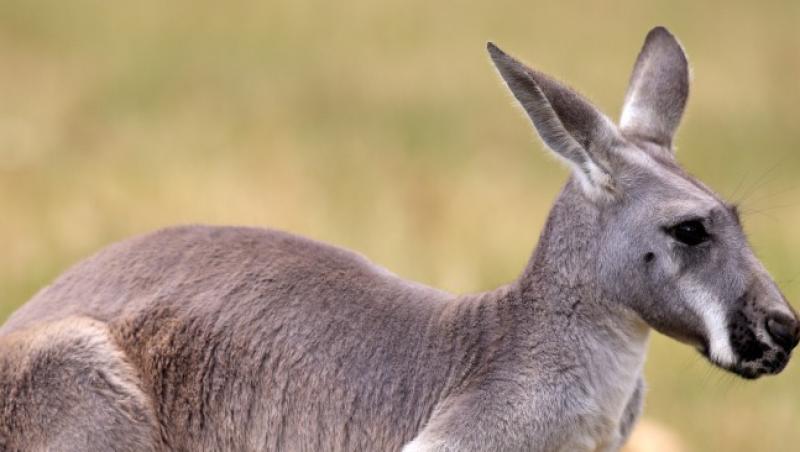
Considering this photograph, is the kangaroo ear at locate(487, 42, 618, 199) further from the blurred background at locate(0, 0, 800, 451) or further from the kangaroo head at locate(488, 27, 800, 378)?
the blurred background at locate(0, 0, 800, 451)

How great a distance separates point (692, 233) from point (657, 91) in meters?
1.15

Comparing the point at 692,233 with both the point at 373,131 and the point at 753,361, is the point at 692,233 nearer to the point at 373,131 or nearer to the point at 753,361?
the point at 753,361

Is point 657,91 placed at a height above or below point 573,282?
above

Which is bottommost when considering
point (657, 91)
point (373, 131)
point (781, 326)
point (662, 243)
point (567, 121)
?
point (373, 131)

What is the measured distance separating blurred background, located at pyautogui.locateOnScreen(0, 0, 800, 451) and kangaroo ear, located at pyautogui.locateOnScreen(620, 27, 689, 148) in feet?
7.51

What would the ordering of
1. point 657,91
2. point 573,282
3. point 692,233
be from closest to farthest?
point 692,233
point 573,282
point 657,91

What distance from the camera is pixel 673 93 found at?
8.48 meters

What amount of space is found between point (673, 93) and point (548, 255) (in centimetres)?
106

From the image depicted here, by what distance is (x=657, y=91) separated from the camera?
8469 mm

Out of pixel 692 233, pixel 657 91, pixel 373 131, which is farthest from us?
pixel 373 131

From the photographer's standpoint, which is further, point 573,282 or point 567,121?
point 573,282

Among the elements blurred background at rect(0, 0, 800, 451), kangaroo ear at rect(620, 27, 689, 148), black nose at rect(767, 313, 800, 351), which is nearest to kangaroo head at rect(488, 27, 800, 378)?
black nose at rect(767, 313, 800, 351)

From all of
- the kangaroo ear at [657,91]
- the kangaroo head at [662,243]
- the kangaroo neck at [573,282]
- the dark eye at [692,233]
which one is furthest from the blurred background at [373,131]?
the dark eye at [692,233]

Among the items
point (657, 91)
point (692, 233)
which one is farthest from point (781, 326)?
point (657, 91)
